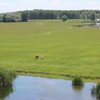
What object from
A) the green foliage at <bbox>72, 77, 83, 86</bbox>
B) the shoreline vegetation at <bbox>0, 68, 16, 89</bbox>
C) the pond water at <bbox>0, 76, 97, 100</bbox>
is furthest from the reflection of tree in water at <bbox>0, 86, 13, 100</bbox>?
the green foliage at <bbox>72, 77, 83, 86</bbox>

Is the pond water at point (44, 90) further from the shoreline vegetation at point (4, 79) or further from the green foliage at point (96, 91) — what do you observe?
the shoreline vegetation at point (4, 79)

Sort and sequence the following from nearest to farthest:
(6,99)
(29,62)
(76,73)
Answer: (6,99) < (76,73) < (29,62)

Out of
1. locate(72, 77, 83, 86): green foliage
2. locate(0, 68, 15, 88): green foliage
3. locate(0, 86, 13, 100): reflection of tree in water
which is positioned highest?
locate(0, 68, 15, 88): green foliage

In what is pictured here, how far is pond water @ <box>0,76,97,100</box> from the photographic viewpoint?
36156mm

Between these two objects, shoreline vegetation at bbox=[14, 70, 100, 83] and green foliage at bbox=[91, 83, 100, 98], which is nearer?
green foliage at bbox=[91, 83, 100, 98]

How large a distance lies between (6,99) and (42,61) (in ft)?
69.6

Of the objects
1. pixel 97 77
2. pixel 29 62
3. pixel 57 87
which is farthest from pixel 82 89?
pixel 29 62

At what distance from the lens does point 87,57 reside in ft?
200

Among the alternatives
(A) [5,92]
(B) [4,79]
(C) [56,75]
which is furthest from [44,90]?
(C) [56,75]

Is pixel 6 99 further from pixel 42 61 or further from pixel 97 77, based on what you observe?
pixel 42 61

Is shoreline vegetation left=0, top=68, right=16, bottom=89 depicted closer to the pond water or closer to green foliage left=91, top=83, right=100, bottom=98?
the pond water

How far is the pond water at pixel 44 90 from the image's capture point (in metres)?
36.2

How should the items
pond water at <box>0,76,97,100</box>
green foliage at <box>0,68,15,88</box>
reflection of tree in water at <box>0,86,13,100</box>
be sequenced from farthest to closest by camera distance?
green foliage at <box>0,68,15,88</box>, reflection of tree in water at <box>0,86,13,100</box>, pond water at <box>0,76,97,100</box>

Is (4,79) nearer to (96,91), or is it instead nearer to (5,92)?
(5,92)
